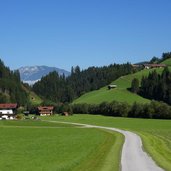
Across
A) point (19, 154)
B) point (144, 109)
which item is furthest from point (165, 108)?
point (19, 154)

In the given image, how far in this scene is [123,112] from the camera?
650 ft

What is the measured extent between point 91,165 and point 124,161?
301cm

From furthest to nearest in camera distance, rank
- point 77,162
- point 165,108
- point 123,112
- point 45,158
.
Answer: point 123,112
point 165,108
point 45,158
point 77,162

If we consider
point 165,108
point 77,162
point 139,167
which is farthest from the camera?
point 165,108

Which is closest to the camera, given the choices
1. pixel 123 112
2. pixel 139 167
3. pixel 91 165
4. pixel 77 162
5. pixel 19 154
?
pixel 139 167

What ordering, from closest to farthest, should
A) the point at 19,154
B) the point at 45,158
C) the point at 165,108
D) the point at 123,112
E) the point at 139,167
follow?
1. the point at 139,167
2. the point at 45,158
3. the point at 19,154
4. the point at 165,108
5. the point at 123,112

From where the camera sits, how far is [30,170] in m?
32.1

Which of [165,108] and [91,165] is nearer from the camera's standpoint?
[91,165]

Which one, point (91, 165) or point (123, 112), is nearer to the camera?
point (91, 165)

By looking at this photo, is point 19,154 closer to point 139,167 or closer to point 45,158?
point 45,158

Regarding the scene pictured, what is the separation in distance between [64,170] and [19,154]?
13.7m

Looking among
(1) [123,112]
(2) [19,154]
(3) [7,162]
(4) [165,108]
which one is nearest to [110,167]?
(3) [7,162]

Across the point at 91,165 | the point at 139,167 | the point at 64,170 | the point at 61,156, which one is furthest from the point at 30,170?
the point at 61,156

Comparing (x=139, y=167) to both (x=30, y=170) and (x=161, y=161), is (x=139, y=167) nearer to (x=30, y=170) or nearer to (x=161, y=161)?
(x=161, y=161)
